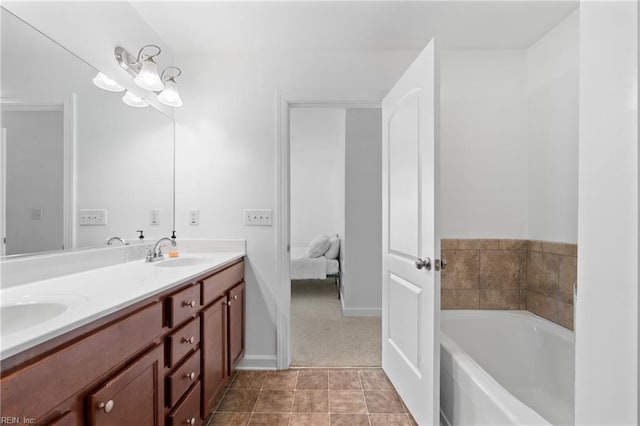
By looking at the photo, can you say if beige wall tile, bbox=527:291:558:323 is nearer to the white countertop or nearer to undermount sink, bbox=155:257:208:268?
the white countertop

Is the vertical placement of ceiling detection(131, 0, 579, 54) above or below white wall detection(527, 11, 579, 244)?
above

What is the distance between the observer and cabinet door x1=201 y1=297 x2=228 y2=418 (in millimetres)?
1551

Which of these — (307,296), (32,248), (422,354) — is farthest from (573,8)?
(307,296)

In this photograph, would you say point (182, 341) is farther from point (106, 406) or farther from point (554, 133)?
point (554, 133)

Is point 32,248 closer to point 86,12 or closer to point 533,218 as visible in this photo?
point 86,12

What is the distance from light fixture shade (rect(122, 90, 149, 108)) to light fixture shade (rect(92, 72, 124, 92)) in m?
0.07

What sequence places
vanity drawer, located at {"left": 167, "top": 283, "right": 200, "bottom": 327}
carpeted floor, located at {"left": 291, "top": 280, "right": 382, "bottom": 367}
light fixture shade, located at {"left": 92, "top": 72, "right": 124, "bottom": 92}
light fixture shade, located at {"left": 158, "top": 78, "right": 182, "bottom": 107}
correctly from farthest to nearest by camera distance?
1. carpeted floor, located at {"left": 291, "top": 280, "right": 382, "bottom": 367}
2. light fixture shade, located at {"left": 158, "top": 78, "right": 182, "bottom": 107}
3. light fixture shade, located at {"left": 92, "top": 72, "right": 124, "bottom": 92}
4. vanity drawer, located at {"left": 167, "top": 283, "right": 200, "bottom": 327}

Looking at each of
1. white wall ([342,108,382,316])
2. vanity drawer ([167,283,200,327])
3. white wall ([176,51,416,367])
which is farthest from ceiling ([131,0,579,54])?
vanity drawer ([167,283,200,327])

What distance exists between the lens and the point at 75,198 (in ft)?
4.78

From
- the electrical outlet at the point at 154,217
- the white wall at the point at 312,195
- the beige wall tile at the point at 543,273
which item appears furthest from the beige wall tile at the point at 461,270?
the white wall at the point at 312,195

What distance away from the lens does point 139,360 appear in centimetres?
102

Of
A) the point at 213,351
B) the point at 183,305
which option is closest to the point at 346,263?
the point at 213,351

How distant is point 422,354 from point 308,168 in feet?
17.4

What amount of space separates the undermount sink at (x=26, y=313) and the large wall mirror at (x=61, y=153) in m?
0.36
